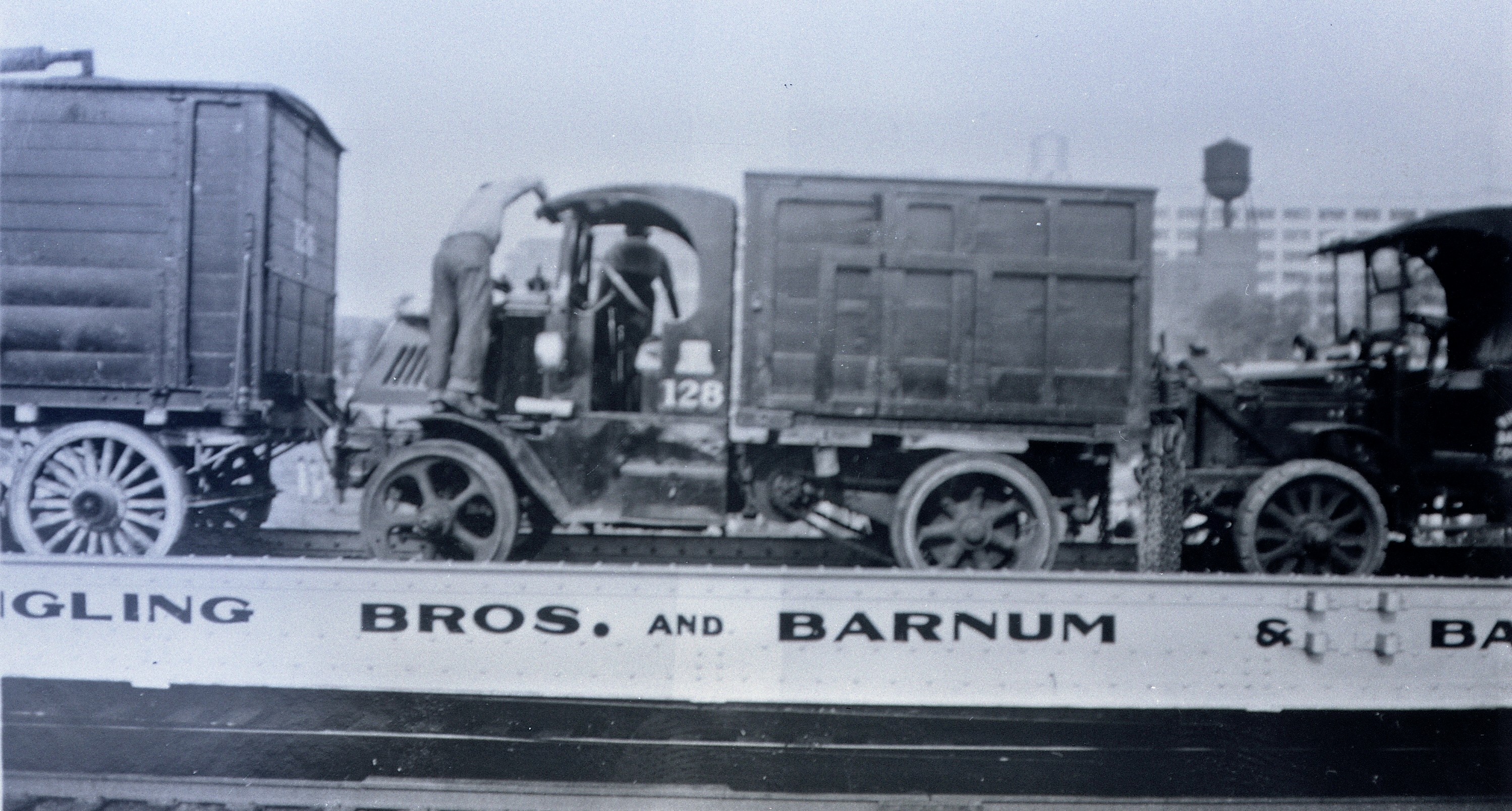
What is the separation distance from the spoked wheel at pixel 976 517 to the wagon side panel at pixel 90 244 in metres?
3.82

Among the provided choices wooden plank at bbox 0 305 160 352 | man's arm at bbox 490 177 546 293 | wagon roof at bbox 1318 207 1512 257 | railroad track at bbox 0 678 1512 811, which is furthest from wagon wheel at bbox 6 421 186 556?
wagon roof at bbox 1318 207 1512 257

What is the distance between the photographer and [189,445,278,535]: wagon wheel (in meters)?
5.18

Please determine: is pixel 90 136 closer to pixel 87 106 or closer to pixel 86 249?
pixel 87 106

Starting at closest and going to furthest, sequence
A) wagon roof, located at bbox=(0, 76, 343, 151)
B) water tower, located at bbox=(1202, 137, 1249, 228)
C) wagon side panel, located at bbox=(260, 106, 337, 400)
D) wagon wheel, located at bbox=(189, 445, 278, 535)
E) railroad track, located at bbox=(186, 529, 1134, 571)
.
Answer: water tower, located at bbox=(1202, 137, 1249, 228) → wagon roof, located at bbox=(0, 76, 343, 151) → wagon side panel, located at bbox=(260, 106, 337, 400) → wagon wheel, located at bbox=(189, 445, 278, 535) → railroad track, located at bbox=(186, 529, 1134, 571)

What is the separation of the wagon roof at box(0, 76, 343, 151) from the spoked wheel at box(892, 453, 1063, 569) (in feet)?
12.5

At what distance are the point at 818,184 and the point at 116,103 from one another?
346 cm

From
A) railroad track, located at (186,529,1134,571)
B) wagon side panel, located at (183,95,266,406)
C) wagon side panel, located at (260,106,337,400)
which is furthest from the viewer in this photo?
railroad track, located at (186,529,1134,571)

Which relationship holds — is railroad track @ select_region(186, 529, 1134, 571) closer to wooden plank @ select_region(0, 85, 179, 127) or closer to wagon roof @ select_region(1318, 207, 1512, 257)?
wagon roof @ select_region(1318, 207, 1512, 257)

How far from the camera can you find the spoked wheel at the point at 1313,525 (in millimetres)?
4633

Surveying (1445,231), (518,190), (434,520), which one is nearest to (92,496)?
(434,520)

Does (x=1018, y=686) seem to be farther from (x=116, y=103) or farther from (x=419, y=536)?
(x=116, y=103)

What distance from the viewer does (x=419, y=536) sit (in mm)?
4656

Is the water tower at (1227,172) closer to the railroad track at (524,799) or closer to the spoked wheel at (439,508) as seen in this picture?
the railroad track at (524,799)

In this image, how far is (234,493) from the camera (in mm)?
5379
